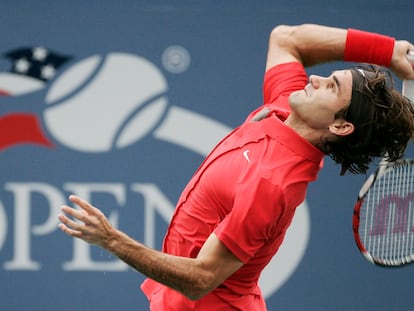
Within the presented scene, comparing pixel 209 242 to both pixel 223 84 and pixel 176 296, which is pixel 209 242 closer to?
pixel 176 296

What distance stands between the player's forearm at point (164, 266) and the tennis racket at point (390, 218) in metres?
1.17

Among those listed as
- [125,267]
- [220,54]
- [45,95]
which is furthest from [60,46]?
[125,267]

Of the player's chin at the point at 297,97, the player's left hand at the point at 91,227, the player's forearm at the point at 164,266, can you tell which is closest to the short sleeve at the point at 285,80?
the player's chin at the point at 297,97

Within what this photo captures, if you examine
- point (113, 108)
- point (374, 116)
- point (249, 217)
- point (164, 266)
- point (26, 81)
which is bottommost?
point (113, 108)

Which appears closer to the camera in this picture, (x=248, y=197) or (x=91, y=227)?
(x=91, y=227)

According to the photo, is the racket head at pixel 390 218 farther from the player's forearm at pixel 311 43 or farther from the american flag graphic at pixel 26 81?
the american flag graphic at pixel 26 81

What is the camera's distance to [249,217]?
356 cm

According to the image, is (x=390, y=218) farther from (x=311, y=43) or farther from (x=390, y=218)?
(x=311, y=43)

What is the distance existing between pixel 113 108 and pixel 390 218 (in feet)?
5.33

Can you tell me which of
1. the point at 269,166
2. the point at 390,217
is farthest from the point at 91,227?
the point at 390,217

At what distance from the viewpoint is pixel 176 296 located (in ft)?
13.0

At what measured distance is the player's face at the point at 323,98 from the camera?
3758mm

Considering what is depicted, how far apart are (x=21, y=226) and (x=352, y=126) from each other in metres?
2.38

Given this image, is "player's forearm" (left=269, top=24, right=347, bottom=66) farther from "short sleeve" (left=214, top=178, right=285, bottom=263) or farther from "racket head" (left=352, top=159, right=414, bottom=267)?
"short sleeve" (left=214, top=178, right=285, bottom=263)
